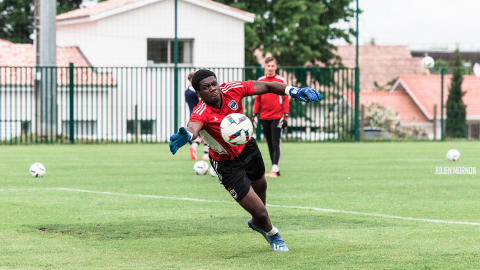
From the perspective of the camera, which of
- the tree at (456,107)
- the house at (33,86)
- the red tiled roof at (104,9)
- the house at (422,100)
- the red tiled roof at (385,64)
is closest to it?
the tree at (456,107)

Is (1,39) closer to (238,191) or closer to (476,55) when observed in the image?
(476,55)

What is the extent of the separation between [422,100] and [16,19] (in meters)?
23.8

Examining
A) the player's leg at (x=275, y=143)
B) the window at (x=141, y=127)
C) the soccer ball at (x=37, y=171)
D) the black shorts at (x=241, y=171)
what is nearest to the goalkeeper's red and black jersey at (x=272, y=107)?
the player's leg at (x=275, y=143)

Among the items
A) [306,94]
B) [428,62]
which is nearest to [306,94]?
[306,94]

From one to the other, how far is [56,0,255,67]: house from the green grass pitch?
694 inches

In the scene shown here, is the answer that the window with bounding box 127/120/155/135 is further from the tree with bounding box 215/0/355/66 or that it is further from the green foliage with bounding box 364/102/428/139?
the green foliage with bounding box 364/102/428/139

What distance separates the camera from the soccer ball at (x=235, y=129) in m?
5.46

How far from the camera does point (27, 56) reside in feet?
109

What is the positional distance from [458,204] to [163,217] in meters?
3.79

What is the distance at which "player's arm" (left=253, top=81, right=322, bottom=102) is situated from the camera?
20.0 feet

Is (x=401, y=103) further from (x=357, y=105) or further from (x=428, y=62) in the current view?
(x=428, y=62)

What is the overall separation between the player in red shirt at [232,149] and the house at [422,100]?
22765 mm

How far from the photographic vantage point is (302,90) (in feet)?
20.3

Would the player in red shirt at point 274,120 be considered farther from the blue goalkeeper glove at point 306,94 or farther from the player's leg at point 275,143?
the blue goalkeeper glove at point 306,94
